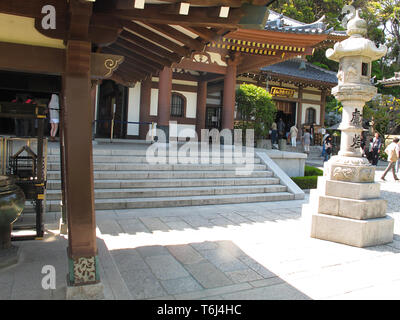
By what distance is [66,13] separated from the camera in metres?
3.16

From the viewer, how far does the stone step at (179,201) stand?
6.52 meters

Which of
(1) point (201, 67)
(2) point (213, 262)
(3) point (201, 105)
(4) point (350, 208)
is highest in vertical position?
(1) point (201, 67)

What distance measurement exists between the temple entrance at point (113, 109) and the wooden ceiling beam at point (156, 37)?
904cm

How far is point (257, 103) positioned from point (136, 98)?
5484 millimetres

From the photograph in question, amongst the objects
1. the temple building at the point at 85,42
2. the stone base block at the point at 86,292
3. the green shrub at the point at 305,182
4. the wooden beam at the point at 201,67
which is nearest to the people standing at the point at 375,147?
the green shrub at the point at 305,182

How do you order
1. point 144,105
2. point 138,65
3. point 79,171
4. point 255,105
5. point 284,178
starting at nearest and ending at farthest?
point 79,171 → point 138,65 → point 284,178 → point 255,105 → point 144,105

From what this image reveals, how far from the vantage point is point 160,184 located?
7.65 m

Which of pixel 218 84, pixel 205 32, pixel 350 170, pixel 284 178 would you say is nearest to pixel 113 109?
pixel 218 84

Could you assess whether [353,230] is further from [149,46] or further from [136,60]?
[136,60]

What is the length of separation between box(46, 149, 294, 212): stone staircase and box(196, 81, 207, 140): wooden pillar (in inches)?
261

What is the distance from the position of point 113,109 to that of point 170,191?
30.4 feet

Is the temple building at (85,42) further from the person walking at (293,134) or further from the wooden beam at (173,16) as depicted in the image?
the person walking at (293,134)

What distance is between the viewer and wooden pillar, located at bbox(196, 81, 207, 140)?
15312 mm

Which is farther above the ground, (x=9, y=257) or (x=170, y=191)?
(x=170, y=191)
